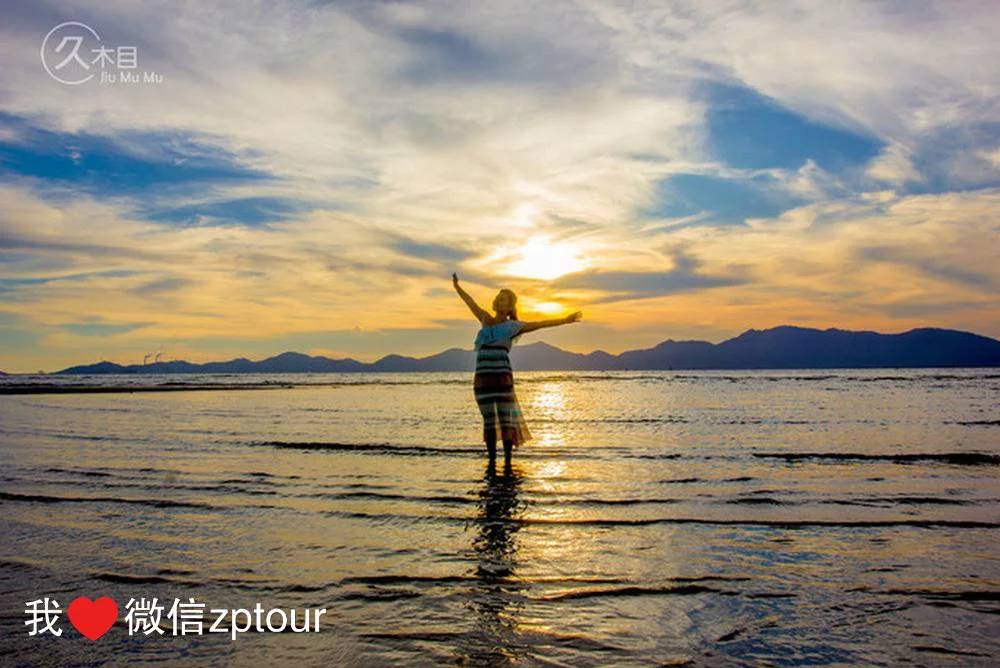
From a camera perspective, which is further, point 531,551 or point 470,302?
point 470,302

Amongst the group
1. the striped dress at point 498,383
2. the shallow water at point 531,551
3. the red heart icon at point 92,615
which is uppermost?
the striped dress at point 498,383

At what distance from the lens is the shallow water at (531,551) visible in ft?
14.7

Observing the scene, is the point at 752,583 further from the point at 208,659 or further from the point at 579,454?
the point at 579,454

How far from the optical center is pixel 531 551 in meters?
6.85

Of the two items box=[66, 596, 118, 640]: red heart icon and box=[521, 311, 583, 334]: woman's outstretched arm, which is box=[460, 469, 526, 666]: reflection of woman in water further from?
box=[521, 311, 583, 334]: woman's outstretched arm

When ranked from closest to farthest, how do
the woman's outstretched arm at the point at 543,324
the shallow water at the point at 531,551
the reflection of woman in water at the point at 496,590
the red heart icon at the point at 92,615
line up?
the reflection of woman in water at the point at 496,590, the shallow water at the point at 531,551, the red heart icon at the point at 92,615, the woman's outstretched arm at the point at 543,324

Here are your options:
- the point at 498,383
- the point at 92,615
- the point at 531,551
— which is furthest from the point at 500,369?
the point at 92,615

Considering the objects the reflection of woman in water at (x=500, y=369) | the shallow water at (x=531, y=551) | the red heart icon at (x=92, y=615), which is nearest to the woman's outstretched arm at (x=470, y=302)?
the reflection of woman in water at (x=500, y=369)

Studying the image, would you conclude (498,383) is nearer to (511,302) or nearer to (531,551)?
(511,302)

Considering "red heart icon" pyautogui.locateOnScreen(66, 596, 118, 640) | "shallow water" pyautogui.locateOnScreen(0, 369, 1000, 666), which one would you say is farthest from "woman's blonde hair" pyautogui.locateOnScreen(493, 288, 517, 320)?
"red heart icon" pyautogui.locateOnScreen(66, 596, 118, 640)

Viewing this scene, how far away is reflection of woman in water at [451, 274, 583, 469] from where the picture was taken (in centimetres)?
1233

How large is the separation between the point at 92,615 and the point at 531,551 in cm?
391

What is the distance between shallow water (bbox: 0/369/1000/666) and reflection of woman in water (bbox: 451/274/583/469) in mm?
933

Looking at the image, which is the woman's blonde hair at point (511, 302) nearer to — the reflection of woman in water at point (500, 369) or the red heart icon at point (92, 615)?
the reflection of woman in water at point (500, 369)
